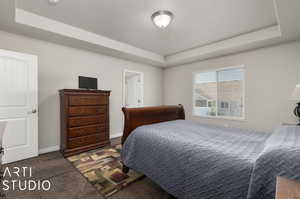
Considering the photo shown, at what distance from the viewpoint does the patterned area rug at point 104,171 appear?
1.76 metres

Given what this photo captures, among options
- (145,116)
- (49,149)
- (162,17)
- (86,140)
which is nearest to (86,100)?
(86,140)

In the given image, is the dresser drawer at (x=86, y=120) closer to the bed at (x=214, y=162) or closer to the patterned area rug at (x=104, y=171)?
the patterned area rug at (x=104, y=171)

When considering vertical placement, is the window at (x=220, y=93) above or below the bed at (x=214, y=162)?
above

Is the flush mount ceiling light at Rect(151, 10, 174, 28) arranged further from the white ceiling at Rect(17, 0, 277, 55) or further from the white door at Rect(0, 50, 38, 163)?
the white door at Rect(0, 50, 38, 163)

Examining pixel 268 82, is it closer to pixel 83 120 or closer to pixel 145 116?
pixel 145 116

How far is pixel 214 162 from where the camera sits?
3.73ft

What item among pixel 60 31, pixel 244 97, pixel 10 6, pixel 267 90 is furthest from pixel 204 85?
pixel 10 6

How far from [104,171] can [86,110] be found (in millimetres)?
1361

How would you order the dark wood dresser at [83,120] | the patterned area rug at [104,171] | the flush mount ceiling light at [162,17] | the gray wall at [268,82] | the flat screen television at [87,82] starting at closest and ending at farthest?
the patterned area rug at [104,171]
the flush mount ceiling light at [162,17]
the dark wood dresser at [83,120]
the gray wall at [268,82]
the flat screen television at [87,82]

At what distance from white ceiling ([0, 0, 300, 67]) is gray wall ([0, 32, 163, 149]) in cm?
20

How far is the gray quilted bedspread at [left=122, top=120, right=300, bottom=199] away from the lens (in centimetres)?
90

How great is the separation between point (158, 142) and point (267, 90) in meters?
3.23

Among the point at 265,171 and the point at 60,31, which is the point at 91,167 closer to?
the point at 265,171

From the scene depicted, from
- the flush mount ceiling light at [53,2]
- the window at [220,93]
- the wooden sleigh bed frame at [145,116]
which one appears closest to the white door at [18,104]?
the flush mount ceiling light at [53,2]
